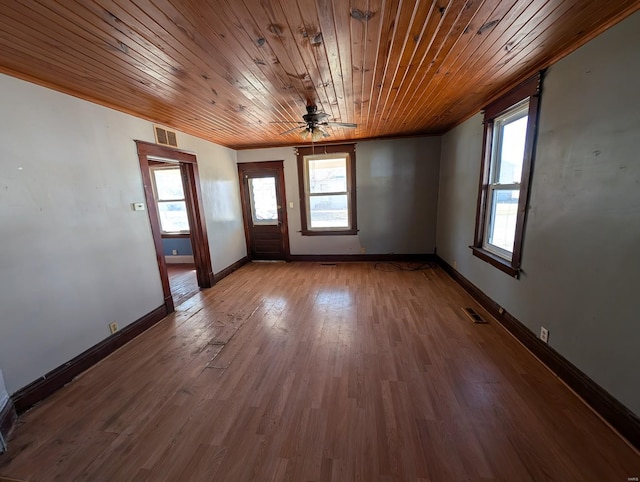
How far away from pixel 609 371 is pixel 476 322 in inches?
46.2

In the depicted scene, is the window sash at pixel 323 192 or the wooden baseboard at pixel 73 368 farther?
the window sash at pixel 323 192

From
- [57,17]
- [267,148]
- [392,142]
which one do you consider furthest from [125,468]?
[392,142]

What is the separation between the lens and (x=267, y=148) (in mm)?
4961

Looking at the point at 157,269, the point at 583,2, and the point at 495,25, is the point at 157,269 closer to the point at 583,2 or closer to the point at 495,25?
the point at 495,25

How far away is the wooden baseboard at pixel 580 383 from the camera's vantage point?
54.6 inches

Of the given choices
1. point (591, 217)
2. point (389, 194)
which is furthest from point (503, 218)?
point (389, 194)

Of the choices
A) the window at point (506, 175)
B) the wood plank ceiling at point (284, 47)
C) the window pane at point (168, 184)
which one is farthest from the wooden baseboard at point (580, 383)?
the window pane at point (168, 184)

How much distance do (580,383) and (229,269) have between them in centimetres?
467

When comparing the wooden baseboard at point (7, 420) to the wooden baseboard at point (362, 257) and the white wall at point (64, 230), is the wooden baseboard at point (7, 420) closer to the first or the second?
the white wall at point (64, 230)

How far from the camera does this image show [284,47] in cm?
157

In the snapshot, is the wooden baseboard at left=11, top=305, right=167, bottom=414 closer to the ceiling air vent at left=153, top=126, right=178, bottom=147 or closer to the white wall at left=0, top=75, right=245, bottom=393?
the white wall at left=0, top=75, right=245, bottom=393

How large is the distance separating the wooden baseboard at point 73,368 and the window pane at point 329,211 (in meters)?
3.27

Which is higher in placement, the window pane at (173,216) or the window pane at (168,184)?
the window pane at (168,184)

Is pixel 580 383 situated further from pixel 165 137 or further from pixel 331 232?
pixel 165 137
